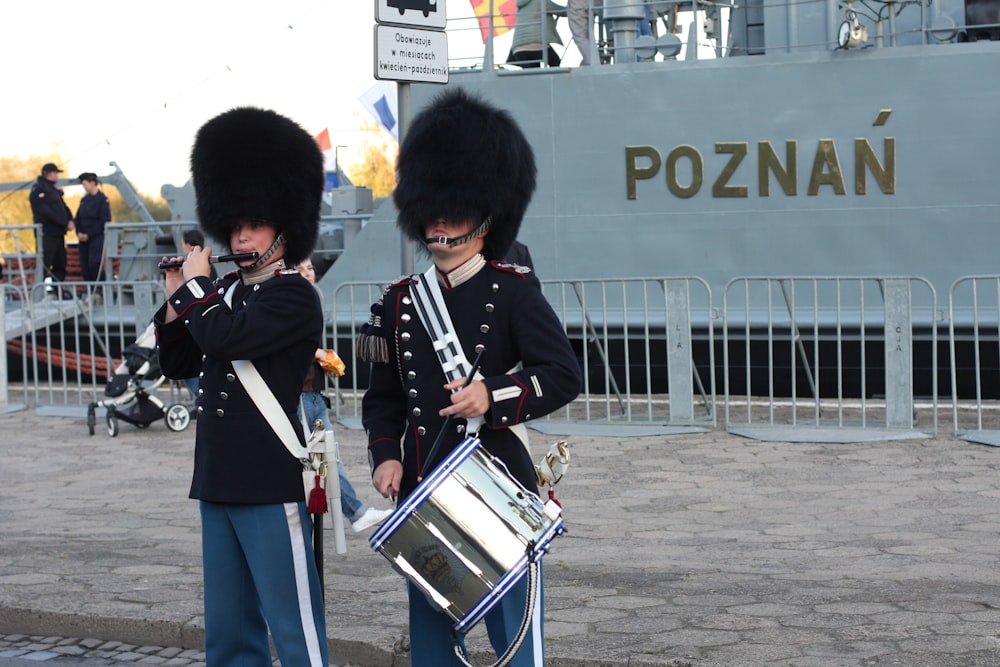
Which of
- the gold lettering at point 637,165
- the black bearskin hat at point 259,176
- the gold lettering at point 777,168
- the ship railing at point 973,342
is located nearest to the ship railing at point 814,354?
the ship railing at point 973,342

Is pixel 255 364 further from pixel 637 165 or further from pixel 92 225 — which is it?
pixel 92 225

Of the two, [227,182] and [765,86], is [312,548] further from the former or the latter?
[765,86]

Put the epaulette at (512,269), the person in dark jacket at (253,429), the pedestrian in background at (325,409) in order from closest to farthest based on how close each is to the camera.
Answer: the epaulette at (512,269), the person in dark jacket at (253,429), the pedestrian in background at (325,409)

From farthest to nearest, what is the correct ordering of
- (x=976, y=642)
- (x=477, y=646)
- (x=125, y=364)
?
(x=125, y=364)
(x=477, y=646)
(x=976, y=642)

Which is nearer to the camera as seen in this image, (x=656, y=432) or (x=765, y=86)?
(x=656, y=432)

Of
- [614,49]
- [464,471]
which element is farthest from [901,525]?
[614,49]

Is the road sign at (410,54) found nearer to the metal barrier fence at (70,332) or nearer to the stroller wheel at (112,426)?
the stroller wheel at (112,426)

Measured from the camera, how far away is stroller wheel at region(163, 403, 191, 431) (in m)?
10.9

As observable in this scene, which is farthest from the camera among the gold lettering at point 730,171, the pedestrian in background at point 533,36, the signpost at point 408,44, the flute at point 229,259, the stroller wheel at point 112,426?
the pedestrian in background at point 533,36

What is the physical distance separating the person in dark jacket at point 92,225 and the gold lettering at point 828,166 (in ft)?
29.5

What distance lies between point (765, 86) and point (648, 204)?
1.53 meters

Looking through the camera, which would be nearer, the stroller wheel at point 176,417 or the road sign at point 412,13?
the road sign at point 412,13

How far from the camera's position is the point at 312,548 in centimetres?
368

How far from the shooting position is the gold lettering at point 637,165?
12750 millimetres
